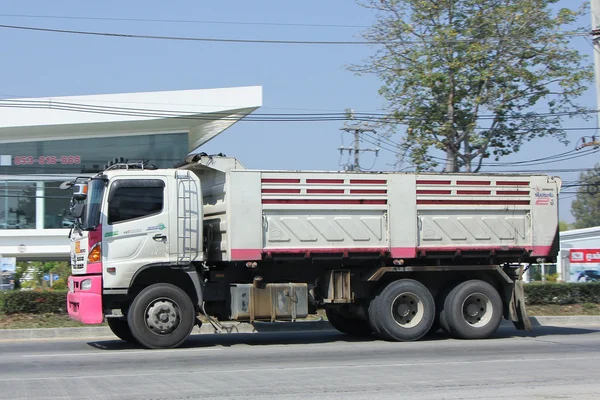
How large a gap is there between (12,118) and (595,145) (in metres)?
24.1

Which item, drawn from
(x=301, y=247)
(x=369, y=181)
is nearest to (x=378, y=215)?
(x=369, y=181)

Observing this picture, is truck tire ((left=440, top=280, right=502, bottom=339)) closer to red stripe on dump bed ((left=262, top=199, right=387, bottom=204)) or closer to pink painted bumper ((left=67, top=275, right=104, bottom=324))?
red stripe on dump bed ((left=262, top=199, right=387, bottom=204))

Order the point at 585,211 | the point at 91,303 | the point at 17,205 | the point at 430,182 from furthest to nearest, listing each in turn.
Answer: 1. the point at 585,211
2. the point at 17,205
3. the point at 430,182
4. the point at 91,303

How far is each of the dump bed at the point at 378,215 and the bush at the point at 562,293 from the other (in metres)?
4.94

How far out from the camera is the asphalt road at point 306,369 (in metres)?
8.91

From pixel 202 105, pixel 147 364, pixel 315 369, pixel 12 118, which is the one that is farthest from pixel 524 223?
pixel 12 118

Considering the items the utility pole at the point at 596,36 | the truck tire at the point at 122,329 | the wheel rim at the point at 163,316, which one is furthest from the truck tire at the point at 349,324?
the utility pole at the point at 596,36

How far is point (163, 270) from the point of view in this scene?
13352mm

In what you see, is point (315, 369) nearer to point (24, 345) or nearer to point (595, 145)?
point (24, 345)

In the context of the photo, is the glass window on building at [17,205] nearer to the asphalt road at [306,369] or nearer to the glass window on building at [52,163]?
the glass window on building at [52,163]

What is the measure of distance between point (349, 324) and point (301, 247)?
291cm

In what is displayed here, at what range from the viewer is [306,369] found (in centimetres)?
1064

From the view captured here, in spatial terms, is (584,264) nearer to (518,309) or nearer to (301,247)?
(518,309)

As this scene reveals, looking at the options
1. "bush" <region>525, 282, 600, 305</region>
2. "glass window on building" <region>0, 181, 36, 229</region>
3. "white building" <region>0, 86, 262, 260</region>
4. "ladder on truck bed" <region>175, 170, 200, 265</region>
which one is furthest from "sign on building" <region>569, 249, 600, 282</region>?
"glass window on building" <region>0, 181, 36, 229</region>
